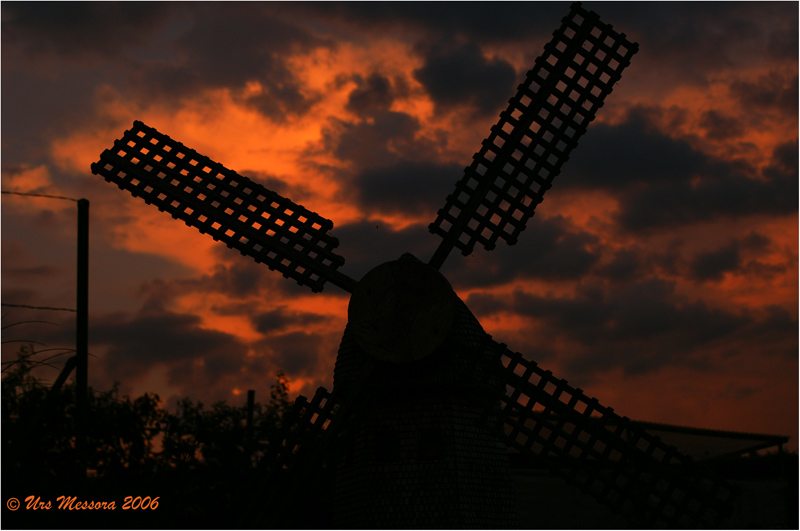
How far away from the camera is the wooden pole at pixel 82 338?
22.5 ft

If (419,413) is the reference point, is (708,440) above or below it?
below

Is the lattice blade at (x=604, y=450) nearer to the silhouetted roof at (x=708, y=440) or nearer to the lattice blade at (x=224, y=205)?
the lattice blade at (x=224, y=205)

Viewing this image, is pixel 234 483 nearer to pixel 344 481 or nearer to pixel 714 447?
pixel 344 481

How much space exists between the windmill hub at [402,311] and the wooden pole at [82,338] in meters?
3.53

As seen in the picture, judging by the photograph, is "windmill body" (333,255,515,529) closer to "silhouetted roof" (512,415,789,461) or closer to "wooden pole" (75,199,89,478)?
"wooden pole" (75,199,89,478)

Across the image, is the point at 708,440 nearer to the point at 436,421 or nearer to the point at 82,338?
the point at 436,421

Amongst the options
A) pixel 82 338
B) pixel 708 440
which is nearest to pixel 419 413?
pixel 82 338

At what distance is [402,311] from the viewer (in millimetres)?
9812

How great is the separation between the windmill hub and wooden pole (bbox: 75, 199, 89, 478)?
353 cm

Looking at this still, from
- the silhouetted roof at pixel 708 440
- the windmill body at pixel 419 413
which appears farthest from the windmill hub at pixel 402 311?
the silhouetted roof at pixel 708 440

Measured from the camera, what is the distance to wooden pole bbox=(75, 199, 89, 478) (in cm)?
685

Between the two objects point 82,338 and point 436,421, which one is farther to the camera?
point 436,421

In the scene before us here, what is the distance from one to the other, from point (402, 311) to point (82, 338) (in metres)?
3.88

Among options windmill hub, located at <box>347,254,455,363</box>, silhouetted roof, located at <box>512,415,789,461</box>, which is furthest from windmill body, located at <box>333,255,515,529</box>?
silhouetted roof, located at <box>512,415,789,461</box>
